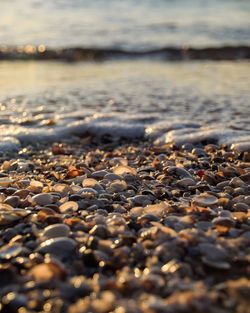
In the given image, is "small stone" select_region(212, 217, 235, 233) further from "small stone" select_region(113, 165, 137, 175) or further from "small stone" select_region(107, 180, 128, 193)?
"small stone" select_region(113, 165, 137, 175)

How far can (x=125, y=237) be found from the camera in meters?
2.25

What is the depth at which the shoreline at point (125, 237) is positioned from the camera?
179cm

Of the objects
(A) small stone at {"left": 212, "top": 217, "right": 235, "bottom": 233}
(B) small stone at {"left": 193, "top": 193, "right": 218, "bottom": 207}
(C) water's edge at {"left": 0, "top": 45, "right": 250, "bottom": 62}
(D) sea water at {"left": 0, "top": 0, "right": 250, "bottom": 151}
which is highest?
(A) small stone at {"left": 212, "top": 217, "right": 235, "bottom": 233}

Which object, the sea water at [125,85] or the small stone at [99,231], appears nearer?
the small stone at [99,231]

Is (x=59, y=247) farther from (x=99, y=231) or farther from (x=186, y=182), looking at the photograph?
(x=186, y=182)

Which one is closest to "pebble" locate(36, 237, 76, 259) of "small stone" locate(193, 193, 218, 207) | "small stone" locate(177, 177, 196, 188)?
"small stone" locate(193, 193, 218, 207)

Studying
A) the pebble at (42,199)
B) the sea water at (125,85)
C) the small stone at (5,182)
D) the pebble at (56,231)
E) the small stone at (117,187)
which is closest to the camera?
the pebble at (56,231)

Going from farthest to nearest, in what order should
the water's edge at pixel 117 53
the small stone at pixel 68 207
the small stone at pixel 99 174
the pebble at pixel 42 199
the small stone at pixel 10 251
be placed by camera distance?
the water's edge at pixel 117 53, the small stone at pixel 99 174, the pebble at pixel 42 199, the small stone at pixel 68 207, the small stone at pixel 10 251

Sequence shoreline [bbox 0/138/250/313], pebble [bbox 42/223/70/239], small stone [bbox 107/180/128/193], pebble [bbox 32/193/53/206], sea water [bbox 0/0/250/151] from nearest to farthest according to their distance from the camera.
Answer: shoreline [bbox 0/138/250/313] → pebble [bbox 42/223/70/239] → pebble [bbox 32/193/53/206] → small stone [bbox 107/180/128/193] → sea water [bbox 0/0/250/151]

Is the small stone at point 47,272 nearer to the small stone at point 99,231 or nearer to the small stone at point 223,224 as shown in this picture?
the small stone at point 99,231

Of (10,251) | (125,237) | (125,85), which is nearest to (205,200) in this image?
(125,237)

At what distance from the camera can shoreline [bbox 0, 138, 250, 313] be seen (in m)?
1.79

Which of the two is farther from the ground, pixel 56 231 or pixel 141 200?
pixel 56 231

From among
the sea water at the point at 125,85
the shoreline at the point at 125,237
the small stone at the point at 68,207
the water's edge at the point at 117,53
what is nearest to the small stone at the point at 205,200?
the shoreline at the point at 125,237
